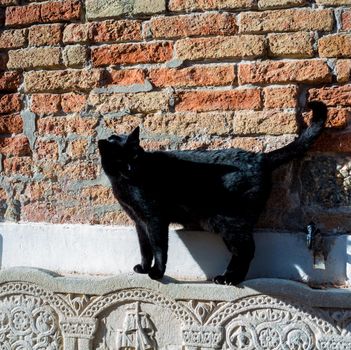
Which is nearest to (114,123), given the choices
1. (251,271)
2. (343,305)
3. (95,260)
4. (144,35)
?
(144,35)

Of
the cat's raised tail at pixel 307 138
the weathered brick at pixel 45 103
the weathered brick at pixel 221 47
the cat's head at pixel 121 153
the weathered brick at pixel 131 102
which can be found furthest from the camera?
the weathered brick at pixel 45 103

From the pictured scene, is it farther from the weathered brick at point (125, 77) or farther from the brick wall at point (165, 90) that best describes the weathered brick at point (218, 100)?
the weathered brick at point (125, 77)

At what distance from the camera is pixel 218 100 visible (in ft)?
7.57

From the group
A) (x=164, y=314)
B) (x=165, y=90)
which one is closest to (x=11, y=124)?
(x=165, y=90)

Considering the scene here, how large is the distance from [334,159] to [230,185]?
43cm

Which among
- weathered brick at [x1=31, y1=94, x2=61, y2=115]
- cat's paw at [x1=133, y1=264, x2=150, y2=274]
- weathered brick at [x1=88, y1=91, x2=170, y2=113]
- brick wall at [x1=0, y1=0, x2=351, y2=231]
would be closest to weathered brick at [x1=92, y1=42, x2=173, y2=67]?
brick wall at [x1=0, y1=0, x2=351, y2=231]

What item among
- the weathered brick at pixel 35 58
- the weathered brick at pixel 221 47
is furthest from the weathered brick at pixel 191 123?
the weathered brick at pixel 35 58

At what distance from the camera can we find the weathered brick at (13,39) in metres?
2.51

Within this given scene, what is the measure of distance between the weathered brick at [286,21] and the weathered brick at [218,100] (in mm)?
250

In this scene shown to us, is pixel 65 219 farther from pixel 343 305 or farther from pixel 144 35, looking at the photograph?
pixel 343 305

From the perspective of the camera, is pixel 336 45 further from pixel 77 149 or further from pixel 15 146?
pixel 15 146

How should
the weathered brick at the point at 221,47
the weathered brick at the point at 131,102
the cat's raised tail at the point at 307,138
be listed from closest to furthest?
the cat's raised tail at the point at 307,138, the weathered brick at the point at 221,47, the weathered brick at the point at 131,102

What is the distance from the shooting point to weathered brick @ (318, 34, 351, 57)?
221 cm

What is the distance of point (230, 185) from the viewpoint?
216 centimetres
